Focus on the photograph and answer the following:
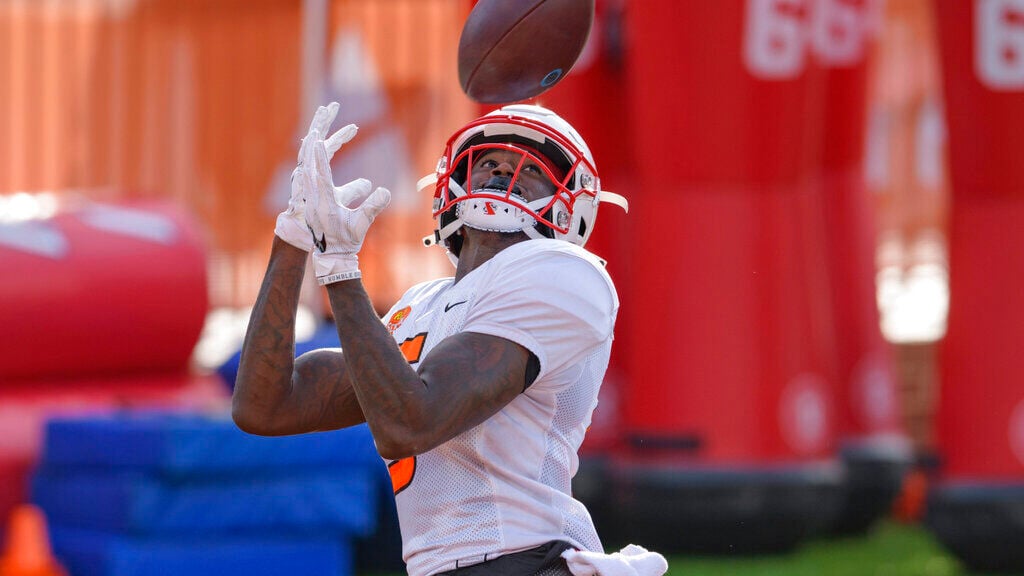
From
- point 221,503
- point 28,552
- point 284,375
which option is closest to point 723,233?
point 221,503

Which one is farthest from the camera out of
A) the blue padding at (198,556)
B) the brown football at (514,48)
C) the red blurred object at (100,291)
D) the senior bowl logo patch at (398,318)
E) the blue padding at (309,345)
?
the red blurred object at (100,291)

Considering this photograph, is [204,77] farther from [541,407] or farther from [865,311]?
[541,407]

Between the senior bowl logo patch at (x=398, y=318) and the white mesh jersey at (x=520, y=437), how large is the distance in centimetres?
17

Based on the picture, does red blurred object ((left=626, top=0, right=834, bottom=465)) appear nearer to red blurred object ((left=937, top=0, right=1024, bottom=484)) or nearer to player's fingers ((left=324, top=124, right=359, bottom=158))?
red blurred object ((left=937, top=0, right=1024, bottom=484))

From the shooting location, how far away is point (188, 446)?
20.1ft

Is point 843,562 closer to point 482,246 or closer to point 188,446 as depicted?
point 188,446

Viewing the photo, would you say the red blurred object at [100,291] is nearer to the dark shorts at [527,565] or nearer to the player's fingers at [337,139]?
the player's fingers at [337,139]

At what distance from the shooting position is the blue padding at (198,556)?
6.08 meters

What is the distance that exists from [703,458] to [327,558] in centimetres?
192

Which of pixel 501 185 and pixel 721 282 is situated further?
pixel 721 282

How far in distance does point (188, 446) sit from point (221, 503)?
0.30 m

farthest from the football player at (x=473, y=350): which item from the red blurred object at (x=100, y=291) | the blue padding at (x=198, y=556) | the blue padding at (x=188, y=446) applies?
the red blurred object at (x=100, y=291)

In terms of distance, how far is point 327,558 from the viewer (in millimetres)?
6355

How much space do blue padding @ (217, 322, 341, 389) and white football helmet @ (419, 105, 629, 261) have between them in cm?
363
